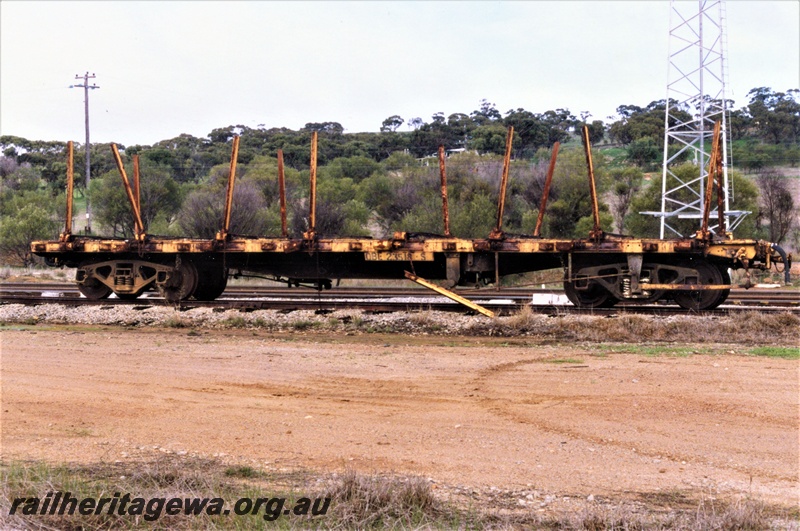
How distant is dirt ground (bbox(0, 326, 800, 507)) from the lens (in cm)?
615

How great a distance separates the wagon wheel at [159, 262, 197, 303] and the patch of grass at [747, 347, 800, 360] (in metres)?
10.8

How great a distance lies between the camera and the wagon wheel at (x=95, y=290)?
17.5m

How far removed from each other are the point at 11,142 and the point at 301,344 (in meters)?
82.2

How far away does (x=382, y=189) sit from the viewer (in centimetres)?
3894

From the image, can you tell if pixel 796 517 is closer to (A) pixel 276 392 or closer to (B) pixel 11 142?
(A) pixel 276 392

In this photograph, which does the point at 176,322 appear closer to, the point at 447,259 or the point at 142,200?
the point at 447,259

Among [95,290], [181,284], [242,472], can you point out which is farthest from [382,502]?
[95,290]

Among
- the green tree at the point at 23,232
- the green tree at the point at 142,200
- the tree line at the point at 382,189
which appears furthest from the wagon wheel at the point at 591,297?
the green tree at the point at 23,232

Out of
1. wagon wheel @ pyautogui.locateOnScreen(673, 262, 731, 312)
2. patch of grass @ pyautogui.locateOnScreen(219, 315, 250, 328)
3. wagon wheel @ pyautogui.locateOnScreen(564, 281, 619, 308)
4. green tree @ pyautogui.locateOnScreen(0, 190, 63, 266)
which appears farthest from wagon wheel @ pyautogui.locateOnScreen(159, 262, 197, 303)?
green tree @ pyautogui.locateOnScreen(0, 190, 63, 266)

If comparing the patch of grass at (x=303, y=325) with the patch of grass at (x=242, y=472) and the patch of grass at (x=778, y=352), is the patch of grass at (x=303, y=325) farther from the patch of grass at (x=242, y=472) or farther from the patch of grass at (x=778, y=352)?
the patch of grass at (x=242, y=472)

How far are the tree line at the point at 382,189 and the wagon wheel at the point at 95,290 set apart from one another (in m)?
12.0

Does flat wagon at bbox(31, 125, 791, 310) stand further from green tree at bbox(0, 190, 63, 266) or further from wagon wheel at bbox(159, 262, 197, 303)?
green tree at bbox(0, 190, 63, 266)

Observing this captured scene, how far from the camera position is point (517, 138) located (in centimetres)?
5644

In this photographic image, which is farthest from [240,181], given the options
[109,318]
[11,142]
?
[11,142]
